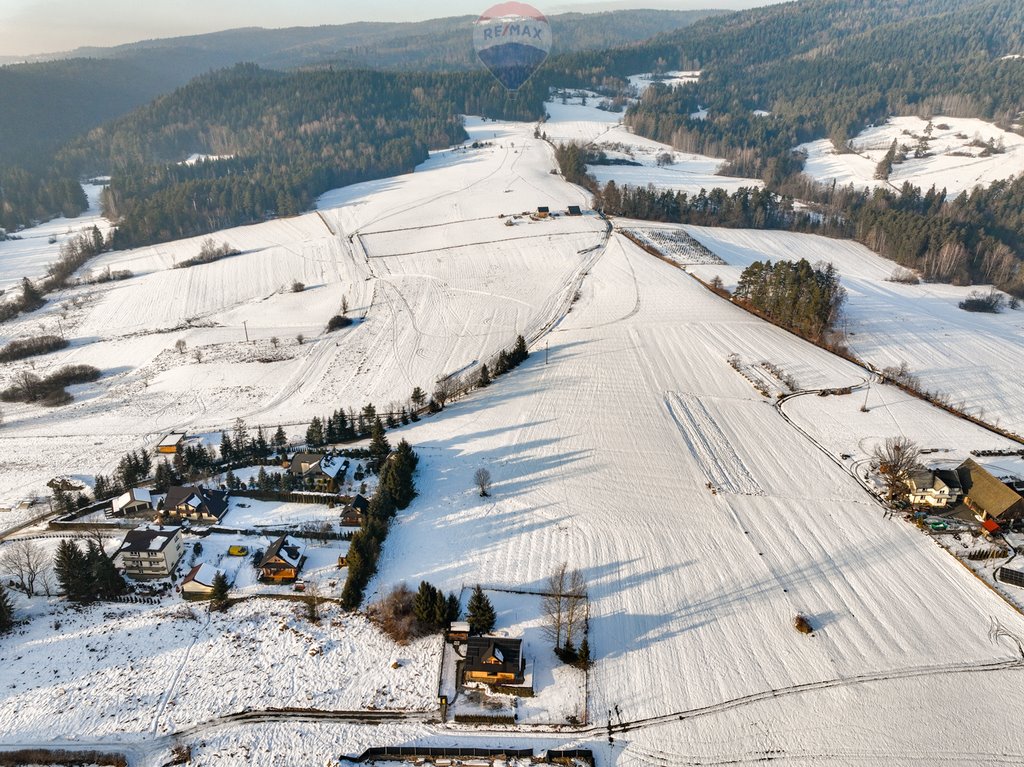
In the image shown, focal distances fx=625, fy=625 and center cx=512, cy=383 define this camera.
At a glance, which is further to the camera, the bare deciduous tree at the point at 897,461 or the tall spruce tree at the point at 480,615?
the bare deciduous tree at the point at 897,461

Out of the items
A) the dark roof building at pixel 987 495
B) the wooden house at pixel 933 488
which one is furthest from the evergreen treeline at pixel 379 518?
the dark roof building at pixel 987 495

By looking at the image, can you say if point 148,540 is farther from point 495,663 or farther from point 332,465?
point 495,663

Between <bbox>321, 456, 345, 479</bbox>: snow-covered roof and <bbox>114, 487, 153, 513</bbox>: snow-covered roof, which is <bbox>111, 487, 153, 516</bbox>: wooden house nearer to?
<bbox>114, 487, 153, 513</bbox>: snow-covered roof

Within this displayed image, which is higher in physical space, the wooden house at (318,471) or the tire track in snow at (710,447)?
the wooden house at (318,471)

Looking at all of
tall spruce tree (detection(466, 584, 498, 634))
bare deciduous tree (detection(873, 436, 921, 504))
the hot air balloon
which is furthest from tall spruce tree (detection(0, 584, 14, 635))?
the hot air balloon

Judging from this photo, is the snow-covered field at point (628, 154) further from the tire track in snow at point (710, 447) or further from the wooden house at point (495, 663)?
the wooden house at point (495, 663)

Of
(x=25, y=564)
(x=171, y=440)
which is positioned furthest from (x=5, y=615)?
(x=171, y=440)

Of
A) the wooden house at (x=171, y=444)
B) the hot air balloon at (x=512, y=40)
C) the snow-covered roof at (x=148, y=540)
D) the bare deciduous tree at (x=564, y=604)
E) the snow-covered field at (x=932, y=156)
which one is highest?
the hot air balloon at (x=512, y=40)

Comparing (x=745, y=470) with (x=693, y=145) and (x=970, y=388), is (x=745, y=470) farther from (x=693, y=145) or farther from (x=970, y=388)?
(x=693, y=145)
